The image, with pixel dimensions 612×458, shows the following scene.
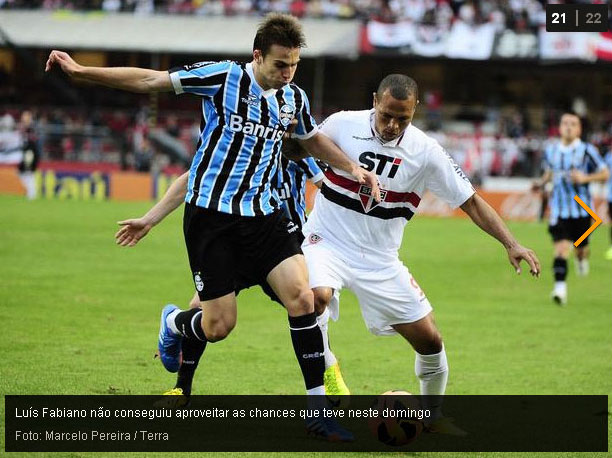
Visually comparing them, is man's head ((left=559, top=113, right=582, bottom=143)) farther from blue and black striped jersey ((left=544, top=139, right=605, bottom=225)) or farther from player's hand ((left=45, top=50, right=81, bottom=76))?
player's hand ((left=45, top=50, right=81, bottom=76))

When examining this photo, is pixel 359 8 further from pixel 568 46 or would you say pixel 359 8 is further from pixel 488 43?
pixel 568 46

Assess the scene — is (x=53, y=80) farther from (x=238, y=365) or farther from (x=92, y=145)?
(x=238, y=365)

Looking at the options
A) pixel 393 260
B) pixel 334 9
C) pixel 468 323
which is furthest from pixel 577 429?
pixel 334 9

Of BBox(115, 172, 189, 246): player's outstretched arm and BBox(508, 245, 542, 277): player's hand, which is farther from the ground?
BBox(115, 172, 189, 246): player's outstretched arm

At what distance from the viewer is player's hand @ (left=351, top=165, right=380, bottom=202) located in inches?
258

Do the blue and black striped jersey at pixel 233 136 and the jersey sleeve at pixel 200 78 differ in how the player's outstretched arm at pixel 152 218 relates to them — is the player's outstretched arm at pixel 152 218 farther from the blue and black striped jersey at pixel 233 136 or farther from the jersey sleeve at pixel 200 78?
the jersey sleeve at pixel 200 78

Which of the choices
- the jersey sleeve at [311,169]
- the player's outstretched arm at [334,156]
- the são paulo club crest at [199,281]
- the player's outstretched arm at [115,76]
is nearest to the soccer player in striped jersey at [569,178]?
the jersey sleeve at [311,169]

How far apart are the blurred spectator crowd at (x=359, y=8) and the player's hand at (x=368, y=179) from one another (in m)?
31.1

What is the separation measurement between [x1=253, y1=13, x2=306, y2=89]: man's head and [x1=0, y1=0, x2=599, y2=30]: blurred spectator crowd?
31085 millimetres

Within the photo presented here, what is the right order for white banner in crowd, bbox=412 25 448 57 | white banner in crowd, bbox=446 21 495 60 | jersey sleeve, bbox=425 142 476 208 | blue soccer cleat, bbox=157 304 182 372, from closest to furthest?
1. jersey sleeve, bbox=425 142 476 208
2. blue soccer cleat, bbox=157 304 182 372
3. white banner in crowd, bbox=446 21 495 60
4. white banner in crowd, bbox=412 25 448 57

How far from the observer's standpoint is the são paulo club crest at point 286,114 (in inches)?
264

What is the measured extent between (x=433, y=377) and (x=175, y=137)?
30.7m

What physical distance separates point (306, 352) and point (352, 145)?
139cm

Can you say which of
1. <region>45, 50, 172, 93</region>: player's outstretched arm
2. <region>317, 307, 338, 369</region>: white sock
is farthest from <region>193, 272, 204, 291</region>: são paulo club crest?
<region>45, 50, 172, 93</region>: player's outstretched arm
